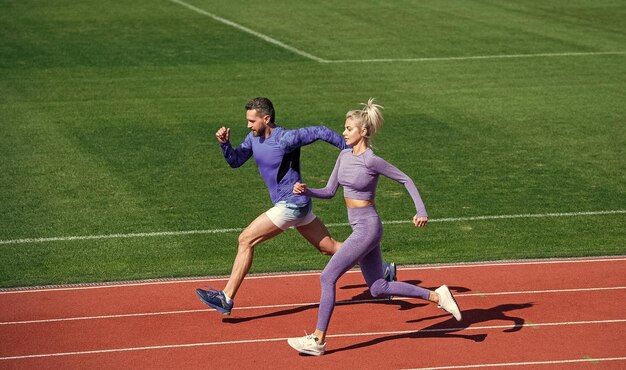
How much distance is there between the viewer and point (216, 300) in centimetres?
1228

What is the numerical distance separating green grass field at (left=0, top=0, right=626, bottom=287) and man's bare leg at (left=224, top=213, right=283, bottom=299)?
198cm

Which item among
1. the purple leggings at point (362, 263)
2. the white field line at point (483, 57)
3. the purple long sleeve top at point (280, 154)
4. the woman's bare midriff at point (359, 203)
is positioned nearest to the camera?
the purple leggings at point (362, 263)

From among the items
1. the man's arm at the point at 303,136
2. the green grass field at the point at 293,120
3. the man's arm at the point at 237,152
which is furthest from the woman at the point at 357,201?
the green grass field at the point at 293,120

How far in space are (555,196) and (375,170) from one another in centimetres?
687

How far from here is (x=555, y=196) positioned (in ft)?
57.8

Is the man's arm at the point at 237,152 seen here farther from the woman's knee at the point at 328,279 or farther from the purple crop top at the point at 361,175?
the woman's knee at the point at 328,279

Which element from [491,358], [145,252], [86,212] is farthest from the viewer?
[86,212]

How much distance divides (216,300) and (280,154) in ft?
5.33

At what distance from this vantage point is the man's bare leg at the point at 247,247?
12352 mm

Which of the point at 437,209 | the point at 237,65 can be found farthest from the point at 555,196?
the point at 237,65

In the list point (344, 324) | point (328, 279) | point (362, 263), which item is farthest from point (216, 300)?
point (362, 263)

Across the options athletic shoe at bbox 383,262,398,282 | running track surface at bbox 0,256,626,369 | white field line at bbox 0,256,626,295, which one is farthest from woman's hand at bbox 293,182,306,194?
white field line at bbox 0,256,626,295

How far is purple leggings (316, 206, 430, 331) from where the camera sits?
1130cm

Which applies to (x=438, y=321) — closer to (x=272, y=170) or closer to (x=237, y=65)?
(x=272, y=170)
